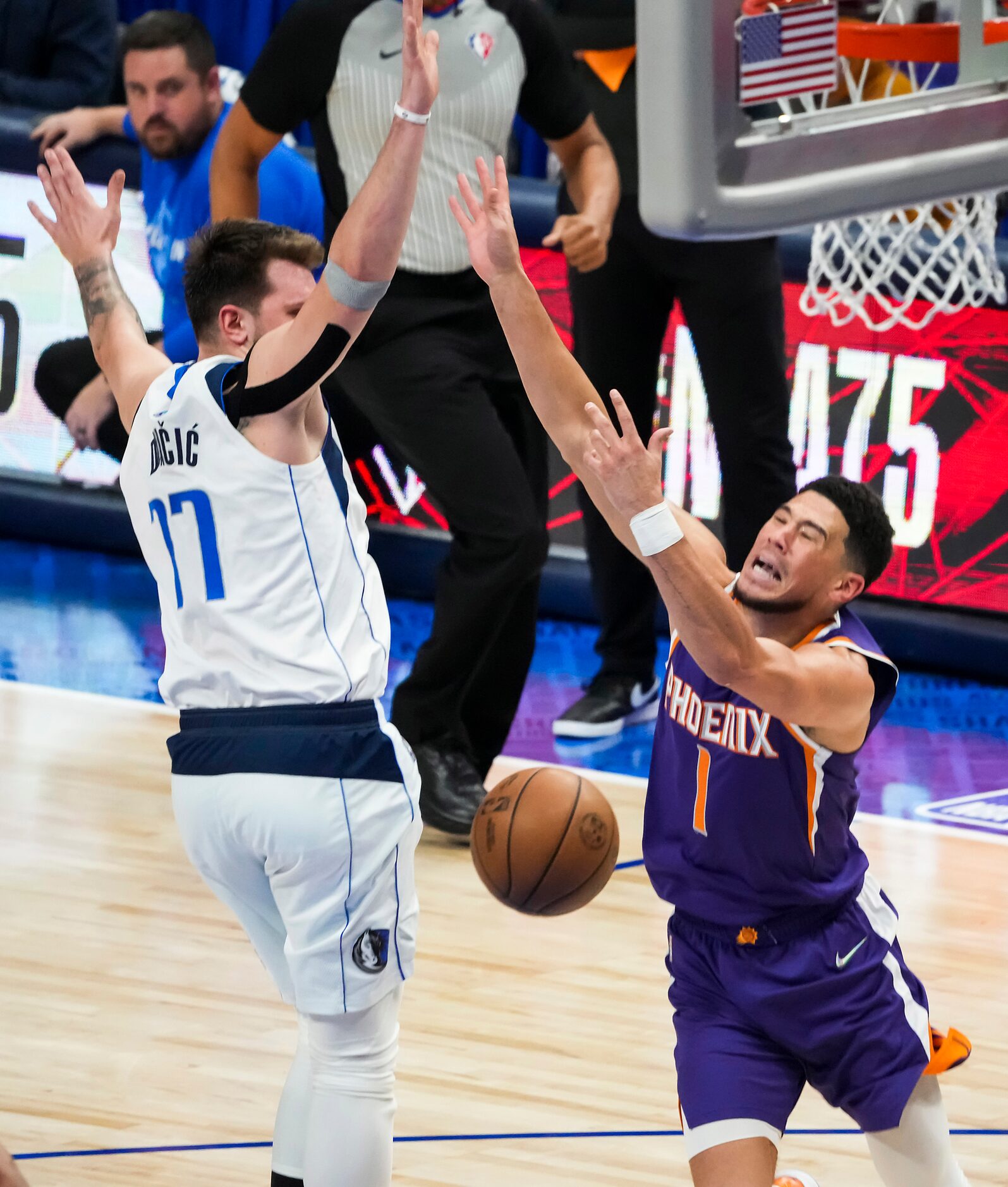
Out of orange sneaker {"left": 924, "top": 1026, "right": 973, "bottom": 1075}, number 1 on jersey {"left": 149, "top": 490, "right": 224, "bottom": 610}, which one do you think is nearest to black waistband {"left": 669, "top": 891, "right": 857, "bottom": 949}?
orange sneaker {"left": 924, "top": 1026, "right": 973, "bottom": 1075}

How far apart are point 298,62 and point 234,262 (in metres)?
2.55

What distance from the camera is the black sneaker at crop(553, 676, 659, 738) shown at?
7.52m

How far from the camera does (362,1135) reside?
361 cm

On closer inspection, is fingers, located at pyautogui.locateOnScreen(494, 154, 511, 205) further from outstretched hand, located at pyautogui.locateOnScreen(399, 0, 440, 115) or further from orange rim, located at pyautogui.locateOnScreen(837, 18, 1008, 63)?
orange rim, located at pyautogui.locateOnScreen(837, 18, 1008, 63)

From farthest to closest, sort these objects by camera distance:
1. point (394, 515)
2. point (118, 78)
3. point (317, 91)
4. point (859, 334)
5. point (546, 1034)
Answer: point (118, 78)
point (394, 515)
point (859, 334)
point (317, 91)
point (546, 1034)

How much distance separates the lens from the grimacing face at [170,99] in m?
7.47

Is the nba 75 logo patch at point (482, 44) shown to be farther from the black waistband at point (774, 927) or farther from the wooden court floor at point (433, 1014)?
the black waistband at point (774, 927)

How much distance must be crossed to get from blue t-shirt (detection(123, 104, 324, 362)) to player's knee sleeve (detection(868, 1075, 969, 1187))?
449 cm

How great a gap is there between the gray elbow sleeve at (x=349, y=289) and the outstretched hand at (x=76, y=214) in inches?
28.8

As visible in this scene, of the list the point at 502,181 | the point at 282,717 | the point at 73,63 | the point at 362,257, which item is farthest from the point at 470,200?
the point at 73,63

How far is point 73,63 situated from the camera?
31.9 ft

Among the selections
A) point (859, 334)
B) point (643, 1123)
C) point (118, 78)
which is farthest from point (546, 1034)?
point (118, 78)

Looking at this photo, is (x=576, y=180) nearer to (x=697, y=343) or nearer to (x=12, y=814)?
(x=697, y=343)

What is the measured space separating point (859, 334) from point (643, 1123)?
433 cm
